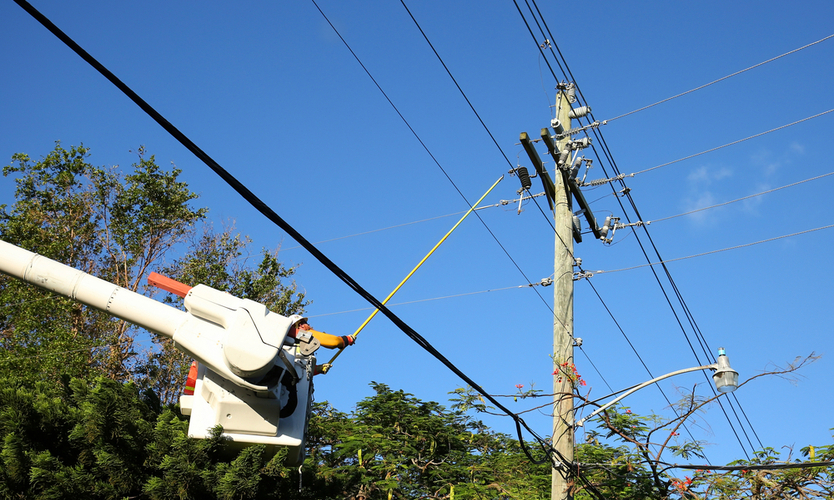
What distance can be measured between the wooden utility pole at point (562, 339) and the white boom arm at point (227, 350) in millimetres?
4062

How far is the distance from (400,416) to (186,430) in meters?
10.8

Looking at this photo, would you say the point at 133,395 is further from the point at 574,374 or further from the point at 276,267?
the point at 276,267

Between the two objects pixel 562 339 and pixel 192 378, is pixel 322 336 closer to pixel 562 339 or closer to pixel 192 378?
pixel 192 378

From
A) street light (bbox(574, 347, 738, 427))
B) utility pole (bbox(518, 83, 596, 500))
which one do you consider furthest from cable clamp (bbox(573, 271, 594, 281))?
street light (bbox(574, 347, 738, 427))

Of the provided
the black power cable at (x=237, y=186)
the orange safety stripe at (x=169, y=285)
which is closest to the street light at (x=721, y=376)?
the black power cable at (x=237, y=186)

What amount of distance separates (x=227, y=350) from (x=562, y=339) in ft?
18.9

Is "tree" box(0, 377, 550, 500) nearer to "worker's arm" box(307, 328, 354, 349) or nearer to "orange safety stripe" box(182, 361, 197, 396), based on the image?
"orange safety stripe" box(182, 361, 197, 396)

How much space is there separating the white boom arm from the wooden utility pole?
406 cm

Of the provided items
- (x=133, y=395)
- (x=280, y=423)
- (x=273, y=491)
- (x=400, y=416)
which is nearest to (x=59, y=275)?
(x=133, y=395)

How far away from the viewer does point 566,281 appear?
12672 mm

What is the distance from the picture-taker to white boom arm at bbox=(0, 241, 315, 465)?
8328mm

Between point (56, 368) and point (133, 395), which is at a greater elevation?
point (56, 368)

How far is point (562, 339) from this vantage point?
1203cm

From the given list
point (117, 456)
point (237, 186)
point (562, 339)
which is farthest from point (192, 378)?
point (562, 339)
